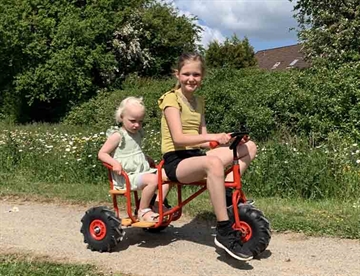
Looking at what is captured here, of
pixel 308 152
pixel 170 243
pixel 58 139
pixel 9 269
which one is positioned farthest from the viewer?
pixel 58 139

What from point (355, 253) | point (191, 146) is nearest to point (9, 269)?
point (191, 146)

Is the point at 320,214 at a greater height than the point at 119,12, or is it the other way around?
the point at 119,12

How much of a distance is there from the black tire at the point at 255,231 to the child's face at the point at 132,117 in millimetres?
1331

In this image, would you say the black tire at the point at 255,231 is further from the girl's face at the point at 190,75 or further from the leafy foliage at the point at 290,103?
the leafy foliage at the point at 290,103

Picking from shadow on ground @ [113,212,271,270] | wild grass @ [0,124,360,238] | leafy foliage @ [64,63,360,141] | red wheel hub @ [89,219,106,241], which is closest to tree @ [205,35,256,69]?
leafy foliage @ [64,63,360,141]

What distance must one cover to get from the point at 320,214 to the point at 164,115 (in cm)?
216

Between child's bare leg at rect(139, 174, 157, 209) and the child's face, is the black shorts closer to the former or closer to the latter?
child's bare leg at rect(139, 174, 157, 209)

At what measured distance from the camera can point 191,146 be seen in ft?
16.4

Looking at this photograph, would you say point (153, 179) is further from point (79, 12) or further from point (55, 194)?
point (79, 12)

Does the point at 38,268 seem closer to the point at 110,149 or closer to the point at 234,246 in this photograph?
the point at 110,149

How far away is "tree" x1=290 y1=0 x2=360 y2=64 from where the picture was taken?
1778 cm

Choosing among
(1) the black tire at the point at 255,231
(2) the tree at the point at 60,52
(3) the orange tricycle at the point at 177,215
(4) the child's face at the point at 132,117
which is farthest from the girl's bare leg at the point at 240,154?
(2) the tree at the point at 60,52

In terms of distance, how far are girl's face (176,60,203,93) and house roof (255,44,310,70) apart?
38.4 metres

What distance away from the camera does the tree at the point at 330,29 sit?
17.8 metres
